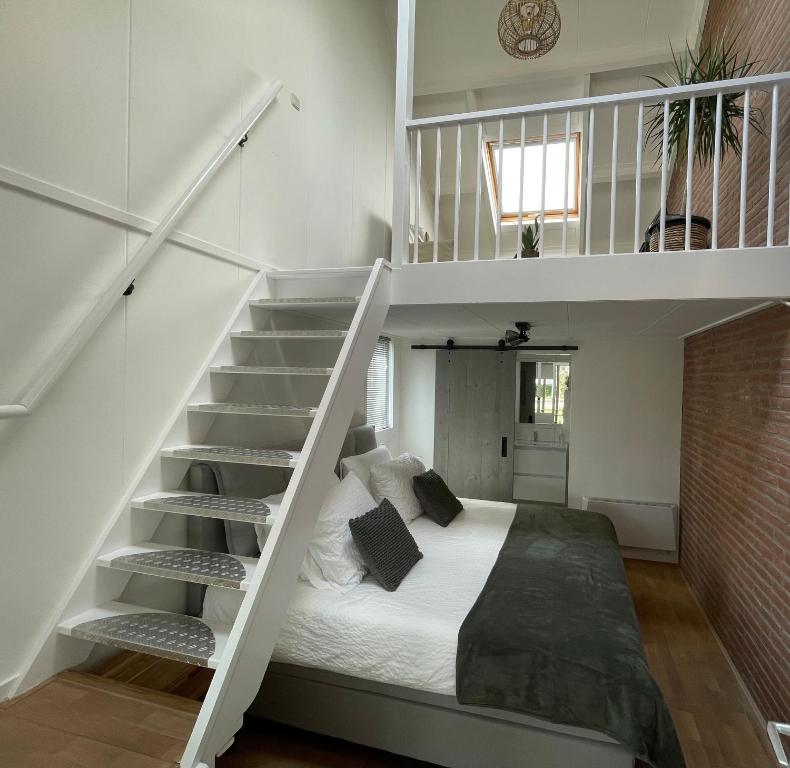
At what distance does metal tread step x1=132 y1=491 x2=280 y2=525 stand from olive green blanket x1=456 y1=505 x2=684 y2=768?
984mm

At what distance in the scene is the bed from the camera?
2.14 meters

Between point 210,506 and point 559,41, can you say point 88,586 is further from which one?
point 559,41

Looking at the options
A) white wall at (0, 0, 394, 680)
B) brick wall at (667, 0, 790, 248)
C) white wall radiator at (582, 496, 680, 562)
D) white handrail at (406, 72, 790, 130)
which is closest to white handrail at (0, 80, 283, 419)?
white wall at (0, 0, 394, 680)

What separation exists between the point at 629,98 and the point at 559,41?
9.81 feet

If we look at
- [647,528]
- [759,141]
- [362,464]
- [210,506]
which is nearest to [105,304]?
[210,506]

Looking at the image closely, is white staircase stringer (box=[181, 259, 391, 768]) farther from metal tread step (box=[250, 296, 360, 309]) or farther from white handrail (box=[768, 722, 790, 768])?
white handrail (box=[768, 722, 790, 768])

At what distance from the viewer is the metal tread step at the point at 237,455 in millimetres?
2283

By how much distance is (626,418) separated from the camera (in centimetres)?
538

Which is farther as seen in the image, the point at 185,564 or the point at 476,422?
the point at 476,422

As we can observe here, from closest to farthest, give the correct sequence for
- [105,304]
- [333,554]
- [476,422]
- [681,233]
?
1. [105,304]
2. [681,233]
3. [333,554]
4. [476,422]

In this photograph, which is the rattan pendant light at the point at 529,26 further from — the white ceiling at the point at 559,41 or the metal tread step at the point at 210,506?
the metal tread step at the point at 210,506

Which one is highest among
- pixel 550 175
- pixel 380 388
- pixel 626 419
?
pixel 550 175

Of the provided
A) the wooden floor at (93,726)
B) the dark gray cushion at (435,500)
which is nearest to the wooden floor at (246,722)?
the wooden floor at (93,726)

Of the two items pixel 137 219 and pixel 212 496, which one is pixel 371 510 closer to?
pixel 212 496
